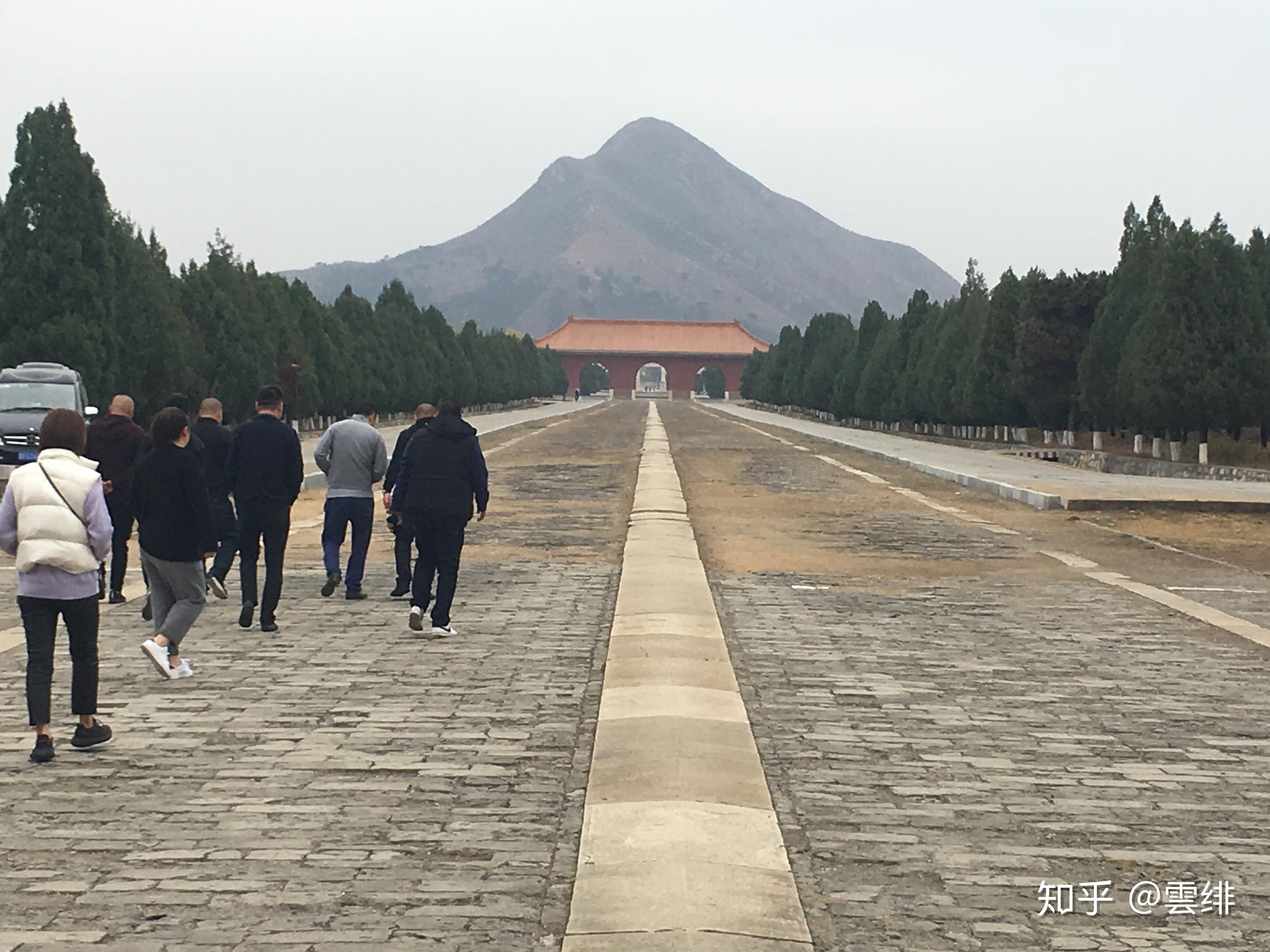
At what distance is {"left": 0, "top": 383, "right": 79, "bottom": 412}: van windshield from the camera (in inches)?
1086

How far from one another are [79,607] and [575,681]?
2.77 m

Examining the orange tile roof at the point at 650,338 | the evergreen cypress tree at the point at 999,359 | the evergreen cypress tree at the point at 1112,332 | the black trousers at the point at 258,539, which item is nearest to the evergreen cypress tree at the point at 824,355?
the evergreen cypress tree at the point at 999,359

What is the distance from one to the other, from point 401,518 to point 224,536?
1.60m

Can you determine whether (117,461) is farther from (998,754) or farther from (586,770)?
(998,754)

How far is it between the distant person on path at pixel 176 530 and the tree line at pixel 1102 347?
92.5ft

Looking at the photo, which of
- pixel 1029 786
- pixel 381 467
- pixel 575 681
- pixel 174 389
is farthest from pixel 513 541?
pixel 174 389

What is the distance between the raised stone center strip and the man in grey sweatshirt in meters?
2.82

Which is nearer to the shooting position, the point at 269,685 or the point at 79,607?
the point at 79,607

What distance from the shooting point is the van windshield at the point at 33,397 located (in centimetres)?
2759

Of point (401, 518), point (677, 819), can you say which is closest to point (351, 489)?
point (401, 518)

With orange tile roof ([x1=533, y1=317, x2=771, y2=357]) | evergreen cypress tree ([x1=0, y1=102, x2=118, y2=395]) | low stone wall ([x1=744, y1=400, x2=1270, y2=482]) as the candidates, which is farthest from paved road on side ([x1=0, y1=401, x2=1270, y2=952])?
orange tile roof ([x1=533, y1=317, x2=771, y2=357])

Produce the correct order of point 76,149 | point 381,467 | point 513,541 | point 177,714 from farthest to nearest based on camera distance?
point 76,149 → point 513,541 → point 381,467 → point 177,714

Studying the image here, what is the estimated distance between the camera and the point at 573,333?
174750 millimetres

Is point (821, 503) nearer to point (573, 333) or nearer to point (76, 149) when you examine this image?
point (76, 149)
